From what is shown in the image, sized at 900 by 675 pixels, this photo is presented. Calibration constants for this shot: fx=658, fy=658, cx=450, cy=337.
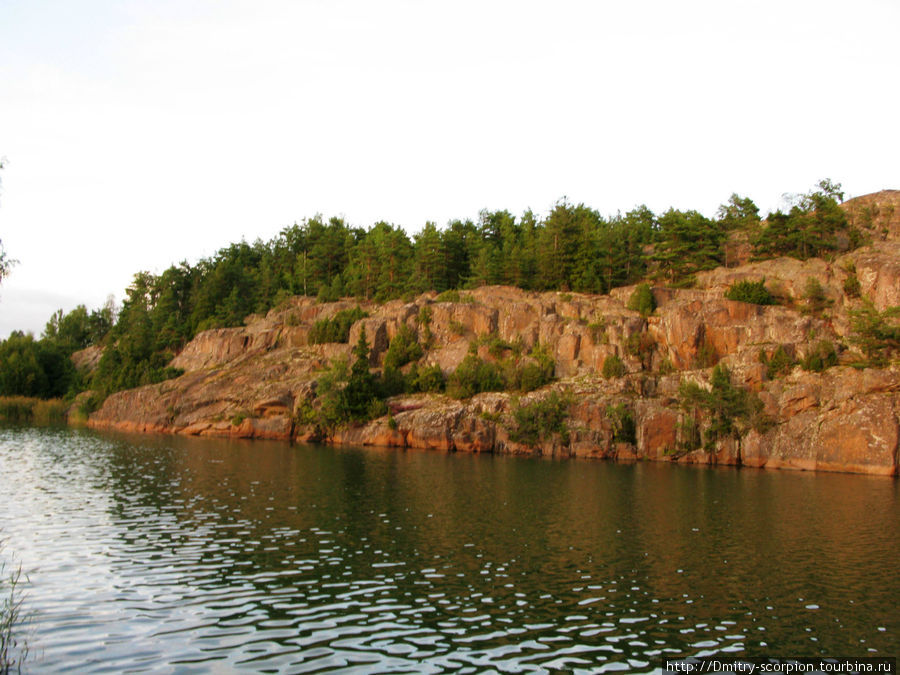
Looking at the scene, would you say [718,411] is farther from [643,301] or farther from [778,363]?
[643,301]

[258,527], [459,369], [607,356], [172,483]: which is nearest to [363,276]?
[459,369]

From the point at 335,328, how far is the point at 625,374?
47.4 meters

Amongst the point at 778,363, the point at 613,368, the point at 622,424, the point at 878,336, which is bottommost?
the point at 622,424

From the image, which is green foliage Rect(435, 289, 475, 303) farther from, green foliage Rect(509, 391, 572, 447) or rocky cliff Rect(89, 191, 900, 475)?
green foliage Rect(509, 391, 572, 447)

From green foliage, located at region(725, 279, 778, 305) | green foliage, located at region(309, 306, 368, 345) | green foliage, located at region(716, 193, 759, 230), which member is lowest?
green foliage, located at region(309, 306, 368, 345)

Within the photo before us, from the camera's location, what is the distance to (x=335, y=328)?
105875 mm

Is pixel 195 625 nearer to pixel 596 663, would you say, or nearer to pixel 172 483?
pixel 596 663

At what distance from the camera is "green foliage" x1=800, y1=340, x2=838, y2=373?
6988 cm

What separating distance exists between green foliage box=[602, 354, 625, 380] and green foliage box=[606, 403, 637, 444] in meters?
7.57

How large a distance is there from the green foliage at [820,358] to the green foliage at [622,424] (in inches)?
753

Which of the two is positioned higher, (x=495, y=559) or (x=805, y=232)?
(x=805, y=232)

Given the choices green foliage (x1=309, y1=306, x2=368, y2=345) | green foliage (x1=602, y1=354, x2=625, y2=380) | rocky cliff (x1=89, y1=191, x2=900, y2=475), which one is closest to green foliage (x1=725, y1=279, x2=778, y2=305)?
rocky cliff (x1=89, y1=191, x2=900, y2=475)

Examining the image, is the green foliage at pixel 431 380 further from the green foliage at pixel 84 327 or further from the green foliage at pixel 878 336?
the green foliage at pixel 84 327

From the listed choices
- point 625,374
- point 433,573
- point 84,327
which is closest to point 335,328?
point 625,374
